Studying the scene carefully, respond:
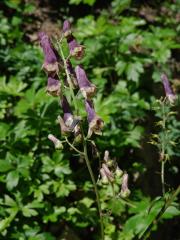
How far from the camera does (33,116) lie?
3.91m

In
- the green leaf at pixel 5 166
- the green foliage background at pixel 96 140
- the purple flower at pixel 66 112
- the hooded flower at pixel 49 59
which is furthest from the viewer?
the green foliage background at pixel 96 140

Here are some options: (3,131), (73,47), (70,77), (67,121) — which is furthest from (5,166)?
(73,47)

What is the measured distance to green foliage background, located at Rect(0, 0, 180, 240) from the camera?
3648 millimetres

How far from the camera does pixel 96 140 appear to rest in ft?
13.9

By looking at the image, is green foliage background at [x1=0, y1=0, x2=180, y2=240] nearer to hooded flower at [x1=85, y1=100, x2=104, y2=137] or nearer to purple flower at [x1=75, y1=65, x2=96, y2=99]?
hooded flower at [x1=85, y1=100, x2=104, y2=137]

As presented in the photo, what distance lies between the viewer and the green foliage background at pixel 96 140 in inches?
144

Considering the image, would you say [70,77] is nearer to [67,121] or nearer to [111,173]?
[67,121]

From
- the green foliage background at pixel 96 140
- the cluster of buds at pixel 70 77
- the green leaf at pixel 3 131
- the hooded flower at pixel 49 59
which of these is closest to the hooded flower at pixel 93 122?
the cluster of buds at pixel 70 77

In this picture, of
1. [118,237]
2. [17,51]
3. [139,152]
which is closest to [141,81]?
[139,152]

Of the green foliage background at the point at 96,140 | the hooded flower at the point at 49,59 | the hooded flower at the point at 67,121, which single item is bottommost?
the green foliage background at the point at 96,140

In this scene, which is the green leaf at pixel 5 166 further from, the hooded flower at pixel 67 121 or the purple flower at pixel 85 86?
the purple flower at pixel 85 86

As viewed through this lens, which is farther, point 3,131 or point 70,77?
point 3,131

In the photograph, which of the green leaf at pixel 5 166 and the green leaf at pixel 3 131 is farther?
the green leaf at pixel 3 131

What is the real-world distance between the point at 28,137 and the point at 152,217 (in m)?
1.37
